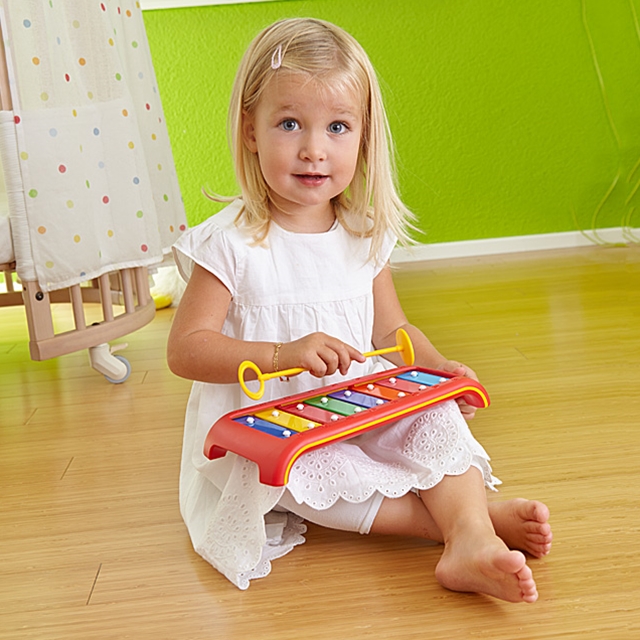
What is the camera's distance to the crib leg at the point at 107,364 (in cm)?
138

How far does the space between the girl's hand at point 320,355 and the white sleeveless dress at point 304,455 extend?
0.08 m

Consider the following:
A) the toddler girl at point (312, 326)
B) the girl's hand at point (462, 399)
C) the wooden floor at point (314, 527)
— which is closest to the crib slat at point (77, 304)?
the wooden floor at point (314, 527)

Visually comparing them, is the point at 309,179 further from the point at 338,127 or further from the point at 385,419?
the point at 385,419

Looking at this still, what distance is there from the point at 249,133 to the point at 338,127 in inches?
A: 3.9

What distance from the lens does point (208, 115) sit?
2193 millimetres

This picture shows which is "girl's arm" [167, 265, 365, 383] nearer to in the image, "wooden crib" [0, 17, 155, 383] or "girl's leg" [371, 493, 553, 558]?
"girl's leg" [371, 493, 553, 558]

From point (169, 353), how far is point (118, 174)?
613mm

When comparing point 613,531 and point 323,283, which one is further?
point 323,283

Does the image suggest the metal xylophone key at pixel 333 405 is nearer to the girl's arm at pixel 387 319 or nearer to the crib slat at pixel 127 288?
the girl's arm at pixel 387 319

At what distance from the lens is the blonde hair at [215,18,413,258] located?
838mm

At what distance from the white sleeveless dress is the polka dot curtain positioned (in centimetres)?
43

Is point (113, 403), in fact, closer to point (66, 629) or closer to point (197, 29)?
point (66, 629)

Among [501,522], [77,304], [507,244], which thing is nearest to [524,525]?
[501,522]

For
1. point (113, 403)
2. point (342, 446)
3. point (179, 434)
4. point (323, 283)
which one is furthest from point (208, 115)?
point (342, 446)
